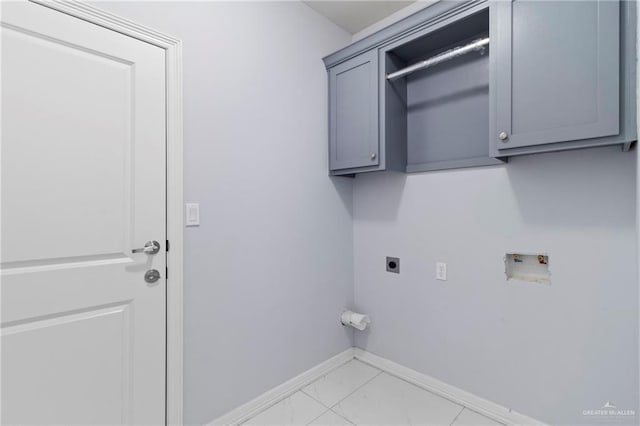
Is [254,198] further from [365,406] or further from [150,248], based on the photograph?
[365,406]

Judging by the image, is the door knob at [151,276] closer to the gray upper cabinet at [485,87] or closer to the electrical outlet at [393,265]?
the gray upper cabinet at [485,87]

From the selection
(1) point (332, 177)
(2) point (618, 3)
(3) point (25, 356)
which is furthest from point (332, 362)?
(2) point (618, 3)

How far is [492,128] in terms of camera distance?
155cm

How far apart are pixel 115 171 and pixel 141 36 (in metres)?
0.64

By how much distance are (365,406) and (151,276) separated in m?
1.45

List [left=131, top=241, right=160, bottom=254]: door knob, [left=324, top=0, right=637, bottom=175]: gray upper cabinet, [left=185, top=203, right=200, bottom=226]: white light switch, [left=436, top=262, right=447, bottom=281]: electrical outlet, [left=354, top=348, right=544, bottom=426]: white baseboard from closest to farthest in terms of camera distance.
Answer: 1. [left=324, top=0, right=637, bottom=175]: gray upper cabinet
2. [left=131, top=241, right=160, bottom=254]: door knob
3. [left=185, top=203, right=200, bottom=226]: white light switch
4. [left=354, top=348, right=544, bottom=426]: white baseboard
5. [left=436, top=262, right=447, bottom=281]: electrical outlet

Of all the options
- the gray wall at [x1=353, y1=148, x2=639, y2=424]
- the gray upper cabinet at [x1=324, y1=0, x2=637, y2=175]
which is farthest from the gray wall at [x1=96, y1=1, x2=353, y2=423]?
the gray wall at [x1=353, y1=148, x2=639, y2=424]

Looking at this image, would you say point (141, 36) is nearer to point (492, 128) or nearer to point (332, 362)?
point (492, 128)

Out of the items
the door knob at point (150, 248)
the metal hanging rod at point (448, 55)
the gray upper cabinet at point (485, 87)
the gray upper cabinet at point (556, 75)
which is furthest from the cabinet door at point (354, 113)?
the door knob at point (150, 248)

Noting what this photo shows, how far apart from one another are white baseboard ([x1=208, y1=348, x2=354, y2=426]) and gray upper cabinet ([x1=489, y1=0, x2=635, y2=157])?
1819mm

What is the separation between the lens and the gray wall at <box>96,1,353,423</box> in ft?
5.23

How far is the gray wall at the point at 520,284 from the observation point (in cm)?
143

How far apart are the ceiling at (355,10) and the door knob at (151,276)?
1997mm

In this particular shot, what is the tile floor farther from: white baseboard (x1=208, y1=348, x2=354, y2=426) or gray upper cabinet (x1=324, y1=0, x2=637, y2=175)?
gray upper cabinet (x1=324, y1=0, x2=637, y2=175)
